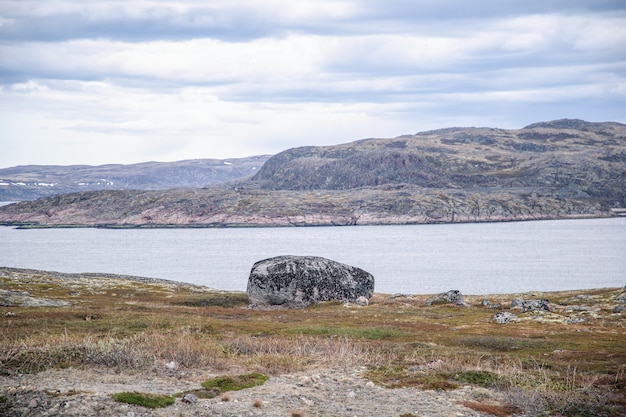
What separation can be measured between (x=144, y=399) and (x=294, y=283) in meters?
43.9

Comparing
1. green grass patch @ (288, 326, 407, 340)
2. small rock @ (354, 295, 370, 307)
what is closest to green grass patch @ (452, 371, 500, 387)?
green grass patch @ (288, 326, 407, 340)

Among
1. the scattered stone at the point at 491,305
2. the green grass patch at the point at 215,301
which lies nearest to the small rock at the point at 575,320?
the scattered stone at the point at 491,305

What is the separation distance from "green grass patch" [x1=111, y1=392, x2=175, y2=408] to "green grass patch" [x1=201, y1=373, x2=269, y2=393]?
2.15m

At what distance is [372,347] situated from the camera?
3150 cm

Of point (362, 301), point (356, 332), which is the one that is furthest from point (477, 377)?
point (362, 301)

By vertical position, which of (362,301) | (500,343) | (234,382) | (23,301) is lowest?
(362,301)

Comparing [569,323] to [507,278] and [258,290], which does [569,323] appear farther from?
[507,278]

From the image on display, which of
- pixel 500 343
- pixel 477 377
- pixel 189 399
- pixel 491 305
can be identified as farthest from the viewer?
pixel 491 305

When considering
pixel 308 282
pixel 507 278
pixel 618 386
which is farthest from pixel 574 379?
pixel 507 278

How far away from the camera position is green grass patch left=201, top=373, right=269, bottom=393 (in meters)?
20.6

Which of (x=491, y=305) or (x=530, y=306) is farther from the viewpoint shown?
(x=491, y=305)

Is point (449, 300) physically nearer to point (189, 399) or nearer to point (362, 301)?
point (362, 301)

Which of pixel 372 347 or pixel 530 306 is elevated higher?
pixel 372 347

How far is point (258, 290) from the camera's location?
61969mm
